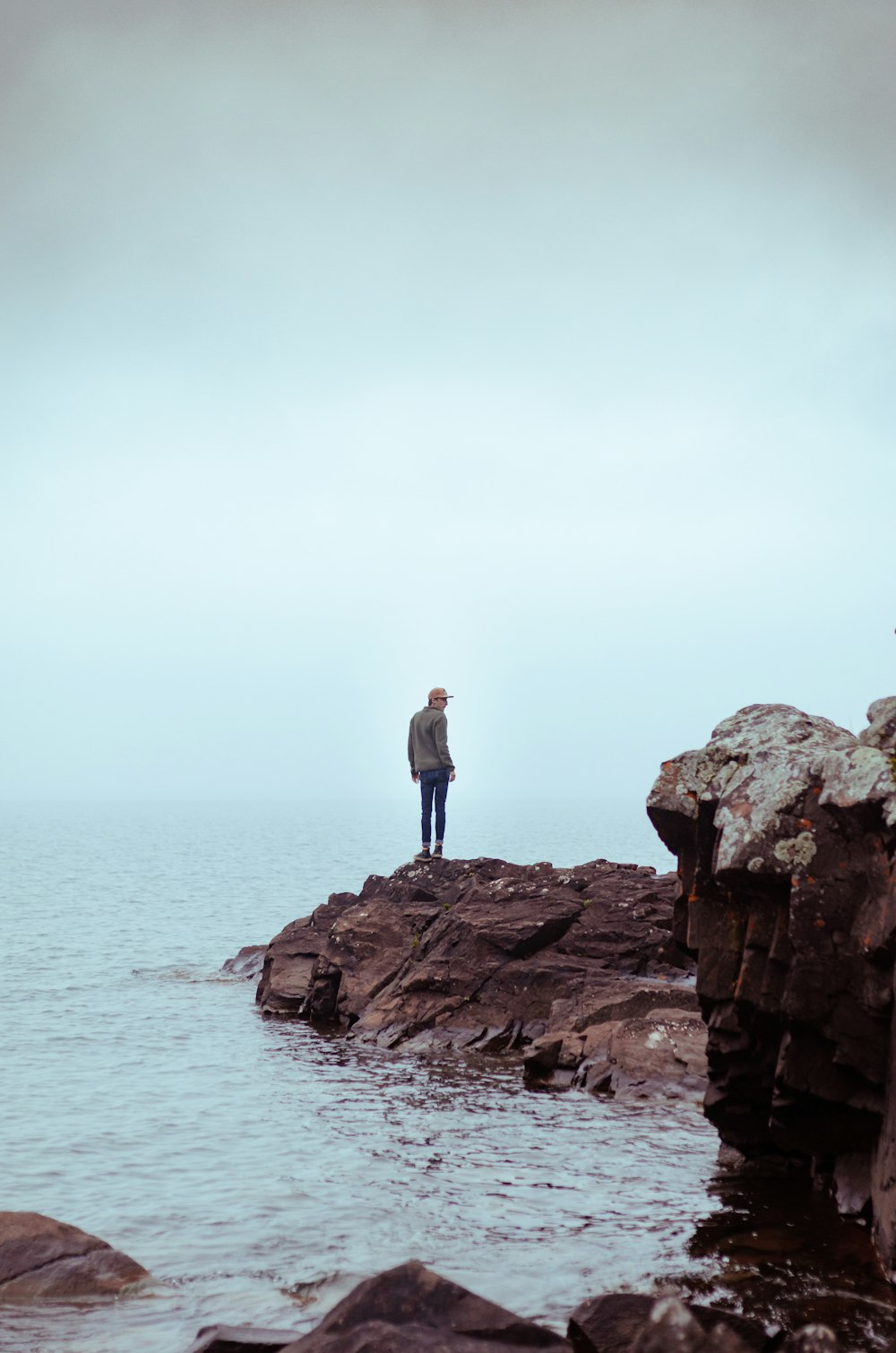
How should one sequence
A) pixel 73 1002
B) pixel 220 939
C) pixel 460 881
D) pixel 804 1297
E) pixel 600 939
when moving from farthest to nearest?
1. pixel 220 939
2. pixel 73 1002
3. pixel 460 881
4. pixel 600 939
5. pixel 804 1297

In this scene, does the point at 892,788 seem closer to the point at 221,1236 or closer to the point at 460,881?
the point at 221,1236

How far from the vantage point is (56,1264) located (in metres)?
10.8

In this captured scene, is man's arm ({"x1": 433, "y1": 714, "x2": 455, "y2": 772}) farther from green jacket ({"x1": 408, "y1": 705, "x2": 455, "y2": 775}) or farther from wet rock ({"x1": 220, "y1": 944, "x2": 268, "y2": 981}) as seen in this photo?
wet rock ({"x1": 220, "y1": 944, "x2": 268, "y2": 981})

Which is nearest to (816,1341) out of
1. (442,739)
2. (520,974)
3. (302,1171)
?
(302,1171)

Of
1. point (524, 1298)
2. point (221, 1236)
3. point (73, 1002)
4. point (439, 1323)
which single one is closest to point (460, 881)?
point (73, 1002)

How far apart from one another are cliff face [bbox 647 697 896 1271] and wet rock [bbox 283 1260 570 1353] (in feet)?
11.6

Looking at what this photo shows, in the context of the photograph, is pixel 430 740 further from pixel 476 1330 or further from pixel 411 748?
pixel 476 1330

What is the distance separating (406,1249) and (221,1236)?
212 centimetres

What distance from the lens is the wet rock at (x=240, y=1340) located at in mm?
8227

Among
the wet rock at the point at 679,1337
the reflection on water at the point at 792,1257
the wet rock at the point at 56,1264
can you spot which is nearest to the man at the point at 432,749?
the reflection on water at the point at 792,1257

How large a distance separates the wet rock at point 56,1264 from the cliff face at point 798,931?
606cm

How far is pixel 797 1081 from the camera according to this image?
35.3ft

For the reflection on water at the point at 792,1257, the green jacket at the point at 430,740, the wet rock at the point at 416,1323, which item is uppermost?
the green jacket at the point at 430,740

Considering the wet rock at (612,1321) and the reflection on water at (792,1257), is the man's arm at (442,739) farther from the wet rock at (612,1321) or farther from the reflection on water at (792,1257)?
the wet rock at (612,1321)
